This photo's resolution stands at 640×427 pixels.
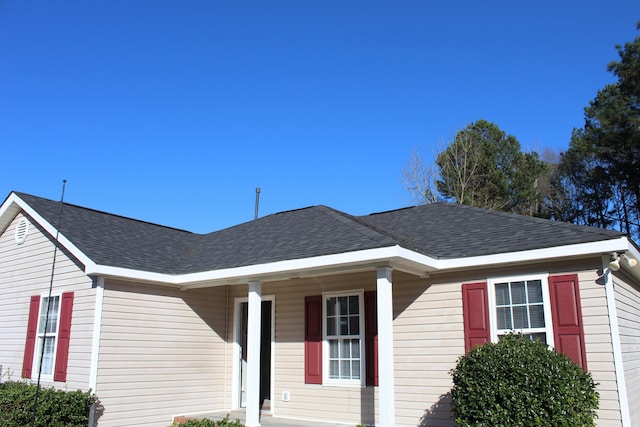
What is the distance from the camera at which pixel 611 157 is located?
70.7 feet

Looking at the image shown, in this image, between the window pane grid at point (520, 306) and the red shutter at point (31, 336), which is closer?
the window pane grid at point (520, 306)

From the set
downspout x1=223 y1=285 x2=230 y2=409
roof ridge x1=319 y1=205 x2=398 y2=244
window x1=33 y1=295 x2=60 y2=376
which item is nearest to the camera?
roof ridge x1=319 y1=205 x2=398 y2=244

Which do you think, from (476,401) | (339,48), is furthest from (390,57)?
(476,401)

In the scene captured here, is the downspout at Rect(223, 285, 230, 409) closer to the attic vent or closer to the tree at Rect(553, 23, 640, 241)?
the attic vent

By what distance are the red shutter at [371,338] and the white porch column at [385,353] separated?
145cm

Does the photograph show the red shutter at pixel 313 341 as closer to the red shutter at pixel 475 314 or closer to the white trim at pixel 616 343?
the red shutter at pixel 475 314

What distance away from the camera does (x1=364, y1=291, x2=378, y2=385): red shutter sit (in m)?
8.77

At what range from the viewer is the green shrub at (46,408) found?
767 cm

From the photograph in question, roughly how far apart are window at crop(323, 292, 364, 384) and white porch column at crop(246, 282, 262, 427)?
50.6 inches

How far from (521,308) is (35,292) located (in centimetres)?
915

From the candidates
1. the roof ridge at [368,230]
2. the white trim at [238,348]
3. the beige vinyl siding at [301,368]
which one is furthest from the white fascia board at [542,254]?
the white trim at [238,348]

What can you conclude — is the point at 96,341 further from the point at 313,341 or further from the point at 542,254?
the point at 542,254

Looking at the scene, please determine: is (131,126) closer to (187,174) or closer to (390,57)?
(187,174)

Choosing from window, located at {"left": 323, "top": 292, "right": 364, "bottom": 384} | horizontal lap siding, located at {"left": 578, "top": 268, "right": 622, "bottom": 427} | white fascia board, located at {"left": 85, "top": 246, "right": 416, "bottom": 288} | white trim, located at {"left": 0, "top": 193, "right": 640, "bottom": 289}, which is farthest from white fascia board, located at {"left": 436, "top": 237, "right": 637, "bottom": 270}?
window, located at {"left": 323, "top": 292, "right": 364, "bottom": 384}
